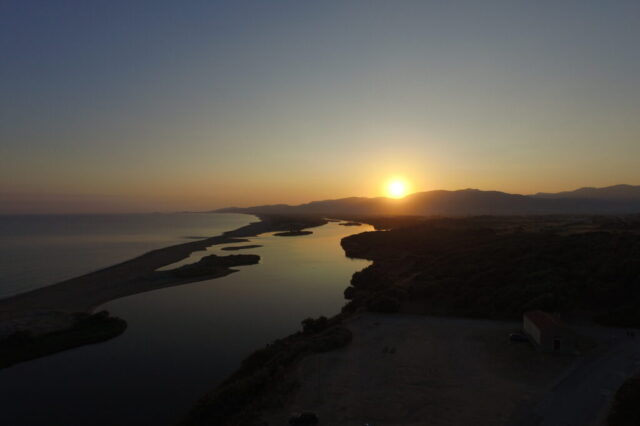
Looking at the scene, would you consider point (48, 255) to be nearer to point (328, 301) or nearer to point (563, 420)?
point (328, 301)

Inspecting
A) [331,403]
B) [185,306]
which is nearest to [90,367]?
[185,306]

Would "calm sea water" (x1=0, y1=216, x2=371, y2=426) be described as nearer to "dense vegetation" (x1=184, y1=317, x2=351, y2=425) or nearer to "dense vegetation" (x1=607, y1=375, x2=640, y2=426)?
"dense vegetation" (x1=184, y1=317, x2=351, y2=425)

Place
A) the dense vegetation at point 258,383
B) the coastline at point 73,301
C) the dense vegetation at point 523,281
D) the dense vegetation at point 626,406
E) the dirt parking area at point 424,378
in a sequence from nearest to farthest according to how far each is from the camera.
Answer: the dense vegetation at point 626,406 < the dirt parking area at point 424,378 < the dense vegetation at point 258,383 < the coastline at point 73,301 < the dense vegetation at point 523,281

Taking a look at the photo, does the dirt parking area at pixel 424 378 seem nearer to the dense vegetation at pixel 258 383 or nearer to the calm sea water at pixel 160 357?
the dense vegetation at pixel 258 383

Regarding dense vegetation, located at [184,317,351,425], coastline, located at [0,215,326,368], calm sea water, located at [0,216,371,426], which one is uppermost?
coastline, located at [0,215,326,368]

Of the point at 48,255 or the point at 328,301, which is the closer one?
the point at 328,301

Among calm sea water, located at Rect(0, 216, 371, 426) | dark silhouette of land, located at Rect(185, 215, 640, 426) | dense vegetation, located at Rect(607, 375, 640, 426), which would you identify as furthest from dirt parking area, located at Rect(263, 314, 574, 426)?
calm sea water, located at Rect(0, 216, 371, 426)

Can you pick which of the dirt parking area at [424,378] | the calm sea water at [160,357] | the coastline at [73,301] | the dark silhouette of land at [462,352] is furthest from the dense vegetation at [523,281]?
the coastline at [73,301]
